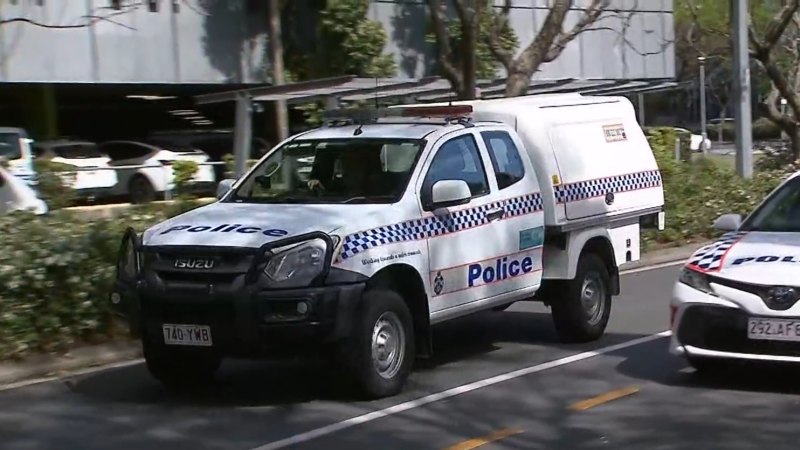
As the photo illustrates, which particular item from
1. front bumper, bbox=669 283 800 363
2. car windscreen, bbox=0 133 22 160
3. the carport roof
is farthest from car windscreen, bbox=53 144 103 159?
front bumper, bbox=669 283 800 363

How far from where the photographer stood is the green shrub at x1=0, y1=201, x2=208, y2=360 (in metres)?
10.2

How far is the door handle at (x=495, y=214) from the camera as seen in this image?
33.1ft

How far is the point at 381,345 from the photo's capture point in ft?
29.3

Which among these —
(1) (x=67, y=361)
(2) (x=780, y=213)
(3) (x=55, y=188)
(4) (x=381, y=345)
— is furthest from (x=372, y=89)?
(4) (x=381, y=345)

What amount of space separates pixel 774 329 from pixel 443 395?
2.27m

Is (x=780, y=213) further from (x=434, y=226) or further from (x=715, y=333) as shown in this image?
(x=434, y=226)

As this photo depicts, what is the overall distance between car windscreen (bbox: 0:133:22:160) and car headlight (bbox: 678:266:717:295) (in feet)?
48.6

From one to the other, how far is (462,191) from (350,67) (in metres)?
20.0

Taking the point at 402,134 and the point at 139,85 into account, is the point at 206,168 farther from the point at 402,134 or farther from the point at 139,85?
the point at 402,134

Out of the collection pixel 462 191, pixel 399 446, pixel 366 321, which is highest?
pixel 462 191

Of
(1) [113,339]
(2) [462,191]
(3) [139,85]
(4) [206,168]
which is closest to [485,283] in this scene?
(2) [462,191]

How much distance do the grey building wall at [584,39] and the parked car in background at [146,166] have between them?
20.0ft

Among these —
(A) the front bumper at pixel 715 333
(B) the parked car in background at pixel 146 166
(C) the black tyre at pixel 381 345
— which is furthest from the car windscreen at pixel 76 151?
(A) the front bumper at pixel 715 333

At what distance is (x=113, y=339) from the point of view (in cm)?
1100
